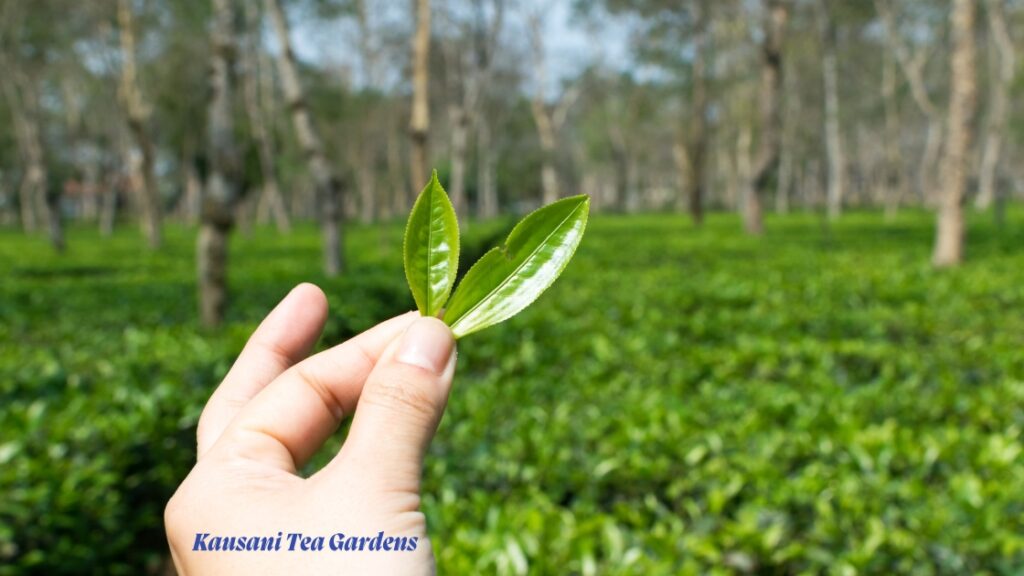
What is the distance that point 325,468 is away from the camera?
93 cm

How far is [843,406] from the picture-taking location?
4242 millimetres

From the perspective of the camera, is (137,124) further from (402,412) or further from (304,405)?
(402,412)

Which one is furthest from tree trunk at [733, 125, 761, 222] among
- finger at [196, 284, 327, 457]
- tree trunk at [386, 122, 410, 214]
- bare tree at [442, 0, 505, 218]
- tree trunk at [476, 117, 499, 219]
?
finger at [196, 284, 327, 457]

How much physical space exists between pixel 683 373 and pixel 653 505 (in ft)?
6.66

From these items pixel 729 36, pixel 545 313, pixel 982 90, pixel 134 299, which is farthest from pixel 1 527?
pixel 982 90

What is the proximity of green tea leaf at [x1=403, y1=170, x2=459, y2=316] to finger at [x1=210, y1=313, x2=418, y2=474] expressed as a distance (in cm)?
10

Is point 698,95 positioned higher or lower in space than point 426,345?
higher

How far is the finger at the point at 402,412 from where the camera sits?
903 mm

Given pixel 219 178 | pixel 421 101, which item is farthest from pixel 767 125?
pixel 219 178

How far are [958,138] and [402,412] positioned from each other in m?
12.8

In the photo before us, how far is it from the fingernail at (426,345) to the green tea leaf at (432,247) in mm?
31

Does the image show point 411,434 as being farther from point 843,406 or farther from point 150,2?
point 150,2

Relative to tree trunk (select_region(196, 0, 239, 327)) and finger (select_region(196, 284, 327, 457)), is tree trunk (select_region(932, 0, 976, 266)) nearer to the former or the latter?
tree trunk (select_region(196, 0, 239, 327))

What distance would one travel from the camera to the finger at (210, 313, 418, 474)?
96cm
